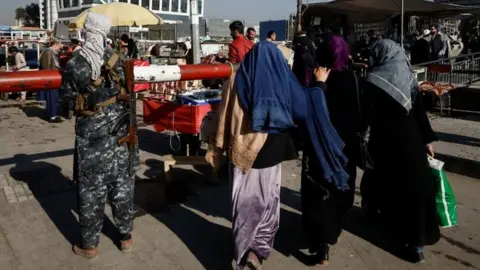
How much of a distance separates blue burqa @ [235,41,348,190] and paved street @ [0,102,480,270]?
0.92 metres

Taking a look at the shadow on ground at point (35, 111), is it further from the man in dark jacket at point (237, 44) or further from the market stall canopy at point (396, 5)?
the market stall canopy at point (396, 5)

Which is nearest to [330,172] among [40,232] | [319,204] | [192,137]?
[319,204]

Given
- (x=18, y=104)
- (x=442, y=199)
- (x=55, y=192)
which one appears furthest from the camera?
(x=18, y=104)

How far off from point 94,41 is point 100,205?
116 cm

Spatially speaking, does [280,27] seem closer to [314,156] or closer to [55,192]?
[55,192]

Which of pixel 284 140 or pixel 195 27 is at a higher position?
pixel 195 27

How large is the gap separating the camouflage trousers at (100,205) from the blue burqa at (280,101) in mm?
1167

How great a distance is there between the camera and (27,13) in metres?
62.6

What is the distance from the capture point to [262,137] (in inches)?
110

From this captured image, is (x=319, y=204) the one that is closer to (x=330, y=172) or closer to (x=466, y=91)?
(x=330, y=172)

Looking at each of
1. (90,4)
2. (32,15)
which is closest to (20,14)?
(32,15)

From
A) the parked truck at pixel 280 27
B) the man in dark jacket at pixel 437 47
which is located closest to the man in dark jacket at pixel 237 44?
the man in dark jacket at pixel 437 47

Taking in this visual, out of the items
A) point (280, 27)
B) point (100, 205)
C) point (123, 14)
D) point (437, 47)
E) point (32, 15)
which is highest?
point (32, 15)

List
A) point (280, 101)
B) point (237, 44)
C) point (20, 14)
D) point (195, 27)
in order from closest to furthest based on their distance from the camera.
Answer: point (280, 101) → point (237, 44) → point (195, 27) → point (20, 14)
